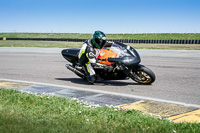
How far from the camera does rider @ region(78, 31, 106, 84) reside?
8593 millimetres

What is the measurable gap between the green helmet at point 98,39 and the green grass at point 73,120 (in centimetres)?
278

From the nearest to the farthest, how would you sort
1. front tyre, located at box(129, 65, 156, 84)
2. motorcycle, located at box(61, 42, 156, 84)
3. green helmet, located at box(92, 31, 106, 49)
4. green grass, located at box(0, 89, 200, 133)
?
green grass, located at box(0, 89, 200, 133) < motorcycle, located at box(61, 42, 156, 84) < green helmet, located at box(92, 31, 106, 49) < front tyre, located at box(129, 65, 156, 84)

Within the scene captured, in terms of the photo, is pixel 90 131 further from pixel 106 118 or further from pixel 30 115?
pixel 30 115

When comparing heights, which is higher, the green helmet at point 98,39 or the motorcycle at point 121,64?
the green helmet at point 98,39

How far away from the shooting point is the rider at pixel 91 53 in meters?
8.59

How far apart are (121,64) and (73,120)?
3690mm

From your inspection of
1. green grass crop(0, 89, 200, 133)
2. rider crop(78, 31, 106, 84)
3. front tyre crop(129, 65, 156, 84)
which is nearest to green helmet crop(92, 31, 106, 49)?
rider crop(78, 31, 106, 84)

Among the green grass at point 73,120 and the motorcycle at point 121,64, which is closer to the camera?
the green grass at point 73,120

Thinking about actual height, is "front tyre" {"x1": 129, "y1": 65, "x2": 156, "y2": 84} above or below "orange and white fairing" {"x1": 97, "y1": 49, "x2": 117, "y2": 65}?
below

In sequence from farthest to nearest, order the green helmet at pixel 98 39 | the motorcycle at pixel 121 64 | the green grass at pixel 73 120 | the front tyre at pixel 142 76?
the front tyre at pixel 142 76 < the green helmet at pixel 98 39 < the motorcycle at pixel 121 64 < the green grass at pixel 73 120

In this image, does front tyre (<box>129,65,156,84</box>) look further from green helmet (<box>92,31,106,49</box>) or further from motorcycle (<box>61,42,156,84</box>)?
green helmet (<box>92,31,106,49</box>)

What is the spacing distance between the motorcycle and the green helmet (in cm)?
14

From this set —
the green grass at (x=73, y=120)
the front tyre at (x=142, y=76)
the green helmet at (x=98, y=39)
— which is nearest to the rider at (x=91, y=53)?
the green helmet at (x=98, y=39)

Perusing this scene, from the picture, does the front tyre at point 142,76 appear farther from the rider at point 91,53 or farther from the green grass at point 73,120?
the green grass at point 73,120
